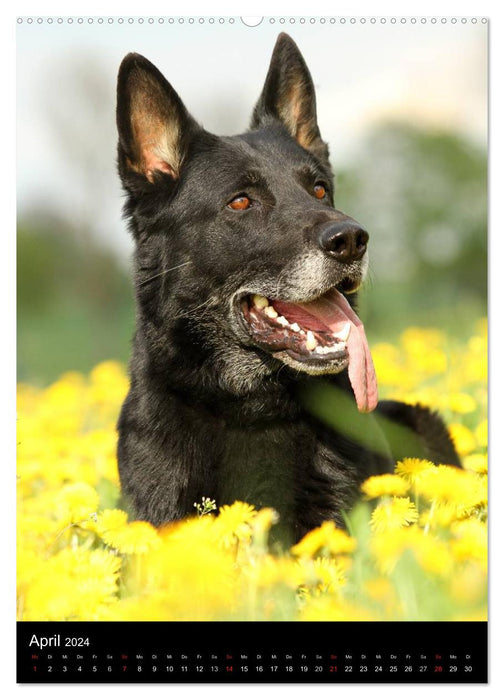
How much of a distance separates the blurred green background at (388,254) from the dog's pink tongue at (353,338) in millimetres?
296

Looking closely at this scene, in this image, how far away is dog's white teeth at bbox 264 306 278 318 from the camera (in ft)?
12.9

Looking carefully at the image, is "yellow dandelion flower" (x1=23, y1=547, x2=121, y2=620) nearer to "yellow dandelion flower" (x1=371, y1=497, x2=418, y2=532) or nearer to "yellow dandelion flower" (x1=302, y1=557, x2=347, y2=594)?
"yellow dandelion flower" (x1=302, y1=557, x2=347, y2=594)

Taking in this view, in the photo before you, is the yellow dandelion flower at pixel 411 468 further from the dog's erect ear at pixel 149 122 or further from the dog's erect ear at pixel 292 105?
the dog's erect ear at pixel 292 105

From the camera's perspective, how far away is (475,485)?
11.1 ft

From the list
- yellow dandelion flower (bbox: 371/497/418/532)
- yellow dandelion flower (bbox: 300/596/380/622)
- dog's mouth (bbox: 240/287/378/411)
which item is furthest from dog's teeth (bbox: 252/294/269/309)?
yellow dandelion flower (bbox: 300/596/380/622)

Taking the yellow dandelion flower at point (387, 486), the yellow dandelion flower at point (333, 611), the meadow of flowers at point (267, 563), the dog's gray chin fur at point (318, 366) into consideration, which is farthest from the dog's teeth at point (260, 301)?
the yellow dandelion flower at point (333, 611)

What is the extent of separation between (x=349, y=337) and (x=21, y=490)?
1.86m

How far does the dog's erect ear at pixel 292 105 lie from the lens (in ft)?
14.6

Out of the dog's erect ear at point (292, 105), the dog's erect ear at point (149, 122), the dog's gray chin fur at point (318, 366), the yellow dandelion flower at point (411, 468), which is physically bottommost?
the yellow dandelion flower at point (411, 468)

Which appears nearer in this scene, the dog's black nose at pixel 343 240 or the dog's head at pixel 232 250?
the dog's black nose at pixel 343 240

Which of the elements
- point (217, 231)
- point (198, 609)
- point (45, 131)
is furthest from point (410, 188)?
point (198, 609)

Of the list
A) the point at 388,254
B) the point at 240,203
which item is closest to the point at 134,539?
the point at 240,203

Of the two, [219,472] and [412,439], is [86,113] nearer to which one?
[219,472]

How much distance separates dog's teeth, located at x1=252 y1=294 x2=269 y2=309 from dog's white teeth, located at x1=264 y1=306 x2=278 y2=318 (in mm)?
17
